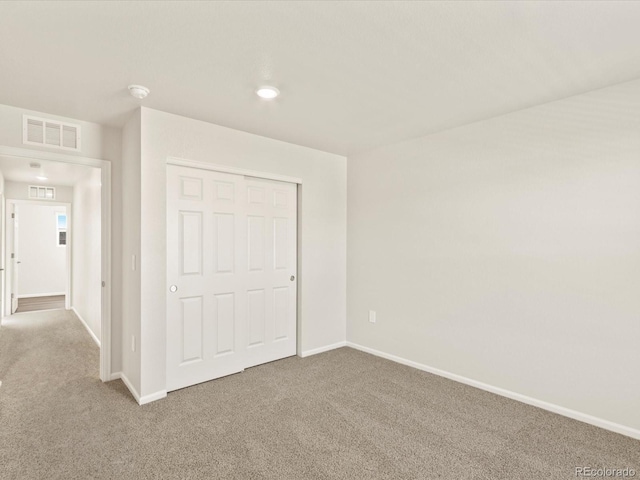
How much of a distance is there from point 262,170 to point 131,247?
1.42 metres

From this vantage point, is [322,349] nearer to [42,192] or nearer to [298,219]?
[298,219]

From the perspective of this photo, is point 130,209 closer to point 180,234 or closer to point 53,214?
point 180,234

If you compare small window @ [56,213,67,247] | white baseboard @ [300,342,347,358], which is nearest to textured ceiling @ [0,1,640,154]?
white baseboard @ [300,342,347,358]

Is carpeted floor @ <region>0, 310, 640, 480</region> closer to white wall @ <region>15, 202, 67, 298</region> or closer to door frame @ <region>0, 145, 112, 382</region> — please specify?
door frame @ <region>0, 145, 112, 382</region>

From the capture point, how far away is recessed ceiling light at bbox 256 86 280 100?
7.86ft

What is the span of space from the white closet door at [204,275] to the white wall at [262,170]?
125mm

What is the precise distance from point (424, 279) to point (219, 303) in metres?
2.07

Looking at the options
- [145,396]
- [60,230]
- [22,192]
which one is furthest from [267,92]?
[60,230]

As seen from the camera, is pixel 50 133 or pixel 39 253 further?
pixel 39 253

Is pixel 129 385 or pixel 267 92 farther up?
pixel 267 92

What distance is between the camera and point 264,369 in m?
3.46

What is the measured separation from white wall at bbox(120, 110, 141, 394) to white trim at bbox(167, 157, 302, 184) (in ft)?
1.01

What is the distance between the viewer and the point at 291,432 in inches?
91.7

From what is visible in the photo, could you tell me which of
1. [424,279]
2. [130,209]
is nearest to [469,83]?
[424,279]
